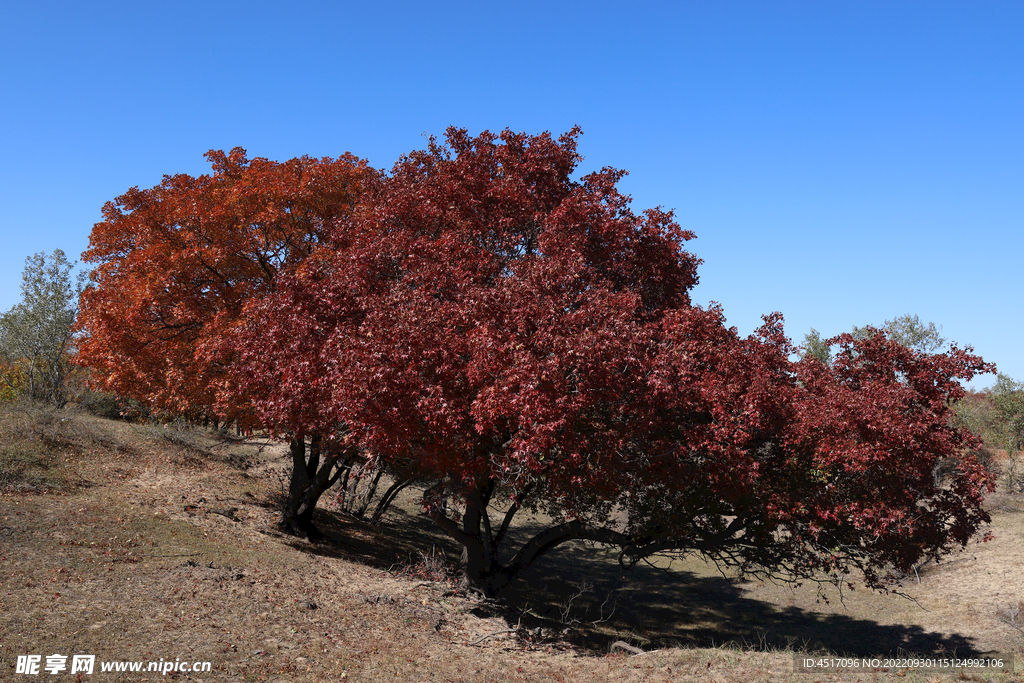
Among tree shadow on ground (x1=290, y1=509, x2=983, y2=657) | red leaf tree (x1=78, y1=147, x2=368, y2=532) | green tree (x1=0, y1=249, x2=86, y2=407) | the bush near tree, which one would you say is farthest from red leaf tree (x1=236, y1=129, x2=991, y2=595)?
green tree (x1=0, y1=249, x2=86, y2=407)

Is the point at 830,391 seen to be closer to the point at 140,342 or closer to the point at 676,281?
the point at 676,281

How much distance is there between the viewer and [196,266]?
19453 millimetres

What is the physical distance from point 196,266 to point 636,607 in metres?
20.5

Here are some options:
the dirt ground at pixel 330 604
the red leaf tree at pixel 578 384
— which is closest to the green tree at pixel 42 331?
the dirt ground at pixel 330 604

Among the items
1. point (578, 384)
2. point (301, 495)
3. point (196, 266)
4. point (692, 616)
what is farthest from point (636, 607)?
point (196, 266)

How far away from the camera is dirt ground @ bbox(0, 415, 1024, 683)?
11570 mm

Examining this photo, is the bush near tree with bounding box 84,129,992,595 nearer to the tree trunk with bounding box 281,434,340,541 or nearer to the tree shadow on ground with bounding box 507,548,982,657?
the tree trunk with bounding box 281,434,340,541

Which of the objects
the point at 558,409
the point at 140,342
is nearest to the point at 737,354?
the point at 558,409

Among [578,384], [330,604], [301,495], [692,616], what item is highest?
[578,384]

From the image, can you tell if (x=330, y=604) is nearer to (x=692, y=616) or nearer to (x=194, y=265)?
(x=194, y=265)

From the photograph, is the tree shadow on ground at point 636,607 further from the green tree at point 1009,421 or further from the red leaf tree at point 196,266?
the green tree at point 1009,421

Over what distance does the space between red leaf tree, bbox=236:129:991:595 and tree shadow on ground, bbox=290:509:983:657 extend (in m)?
3.50

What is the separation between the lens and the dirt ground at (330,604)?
38.0ft

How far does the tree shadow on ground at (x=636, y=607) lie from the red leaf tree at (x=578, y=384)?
350 centimetres
